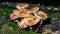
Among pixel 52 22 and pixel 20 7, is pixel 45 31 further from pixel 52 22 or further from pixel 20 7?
pixel 20 7

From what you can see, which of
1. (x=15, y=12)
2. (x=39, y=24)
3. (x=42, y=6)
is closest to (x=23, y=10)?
(x=15, y=12)

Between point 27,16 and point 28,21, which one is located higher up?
point 27,16

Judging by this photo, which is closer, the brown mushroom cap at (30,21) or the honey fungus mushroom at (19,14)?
the brown mushroom cap at (30,21)

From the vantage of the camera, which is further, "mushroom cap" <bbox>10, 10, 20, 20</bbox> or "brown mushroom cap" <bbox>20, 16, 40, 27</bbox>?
"mushroom cap" <bbox>10, 10, 20, 20</bbox>

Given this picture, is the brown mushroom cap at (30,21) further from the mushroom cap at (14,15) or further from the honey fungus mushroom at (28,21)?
the mushroom cap at (14,15)

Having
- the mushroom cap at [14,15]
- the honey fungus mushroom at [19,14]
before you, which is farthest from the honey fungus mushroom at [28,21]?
the mushroom cap at [14,15]

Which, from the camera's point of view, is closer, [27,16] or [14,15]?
[27,16]

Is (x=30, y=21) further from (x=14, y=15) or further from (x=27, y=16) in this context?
(x=14, y=15)

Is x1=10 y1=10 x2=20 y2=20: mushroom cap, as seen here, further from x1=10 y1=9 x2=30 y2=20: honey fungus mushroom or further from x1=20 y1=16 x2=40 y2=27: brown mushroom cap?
x1=20 y1=16 x2=40 y2=27: brown mushroom cap

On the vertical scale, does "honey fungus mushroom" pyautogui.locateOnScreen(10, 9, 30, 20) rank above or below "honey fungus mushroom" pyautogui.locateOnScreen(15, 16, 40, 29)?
above

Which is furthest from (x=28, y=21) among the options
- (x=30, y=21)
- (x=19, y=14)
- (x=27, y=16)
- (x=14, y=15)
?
(x=14, y=15)

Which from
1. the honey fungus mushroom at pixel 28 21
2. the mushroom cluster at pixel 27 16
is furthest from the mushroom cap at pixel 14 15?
the honey fungus mushroom at pixel 28 21

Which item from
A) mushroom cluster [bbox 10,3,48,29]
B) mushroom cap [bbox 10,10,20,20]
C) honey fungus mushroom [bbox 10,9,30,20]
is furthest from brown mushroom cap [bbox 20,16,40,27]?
mushroom cap [bbox 10,10,20,20]

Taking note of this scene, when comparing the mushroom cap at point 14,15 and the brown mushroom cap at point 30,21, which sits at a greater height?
the mushroom cap at point 14,15
